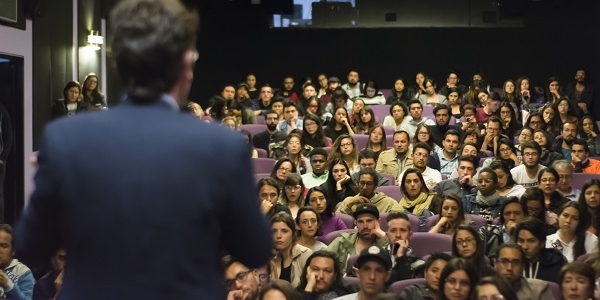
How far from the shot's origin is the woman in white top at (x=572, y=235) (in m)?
5.95

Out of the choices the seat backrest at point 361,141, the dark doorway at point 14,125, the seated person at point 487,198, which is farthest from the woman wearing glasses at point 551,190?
the dark doorway at point 14,125

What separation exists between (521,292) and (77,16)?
6.75 m

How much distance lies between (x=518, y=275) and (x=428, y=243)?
985 mm

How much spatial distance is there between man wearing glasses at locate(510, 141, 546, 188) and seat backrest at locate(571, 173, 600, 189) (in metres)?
0.29

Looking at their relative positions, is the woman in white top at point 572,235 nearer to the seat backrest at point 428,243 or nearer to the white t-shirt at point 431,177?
the seat backrest at point 428,243

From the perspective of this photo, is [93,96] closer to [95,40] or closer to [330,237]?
[95,40]

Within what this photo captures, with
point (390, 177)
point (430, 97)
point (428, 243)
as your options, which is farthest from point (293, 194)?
point (430, 97)

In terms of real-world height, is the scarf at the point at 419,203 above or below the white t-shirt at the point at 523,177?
below

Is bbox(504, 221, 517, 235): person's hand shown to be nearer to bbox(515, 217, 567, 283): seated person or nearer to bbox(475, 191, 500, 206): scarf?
bbox(515, 217, 567, 283): seated person

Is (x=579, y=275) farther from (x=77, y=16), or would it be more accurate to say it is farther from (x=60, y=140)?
(x=77, y=16)

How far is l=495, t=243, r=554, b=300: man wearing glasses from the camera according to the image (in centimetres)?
489

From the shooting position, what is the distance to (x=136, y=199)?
1324mm

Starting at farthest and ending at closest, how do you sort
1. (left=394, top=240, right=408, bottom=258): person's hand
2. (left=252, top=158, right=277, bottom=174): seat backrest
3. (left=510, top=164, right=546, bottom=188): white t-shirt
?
(left=252, top=158, right=277, bottom=174): seat backrest
(left=510, top=164, right=546, bottom=188): white t-shirt
(left=394, top=240, right=408, bottom=258): person's hand

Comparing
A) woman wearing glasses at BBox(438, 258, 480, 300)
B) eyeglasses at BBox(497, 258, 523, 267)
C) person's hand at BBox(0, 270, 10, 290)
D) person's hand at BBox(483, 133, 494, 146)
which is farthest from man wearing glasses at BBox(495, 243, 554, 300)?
person's hand at BBox(483, 133, 494, 146)
